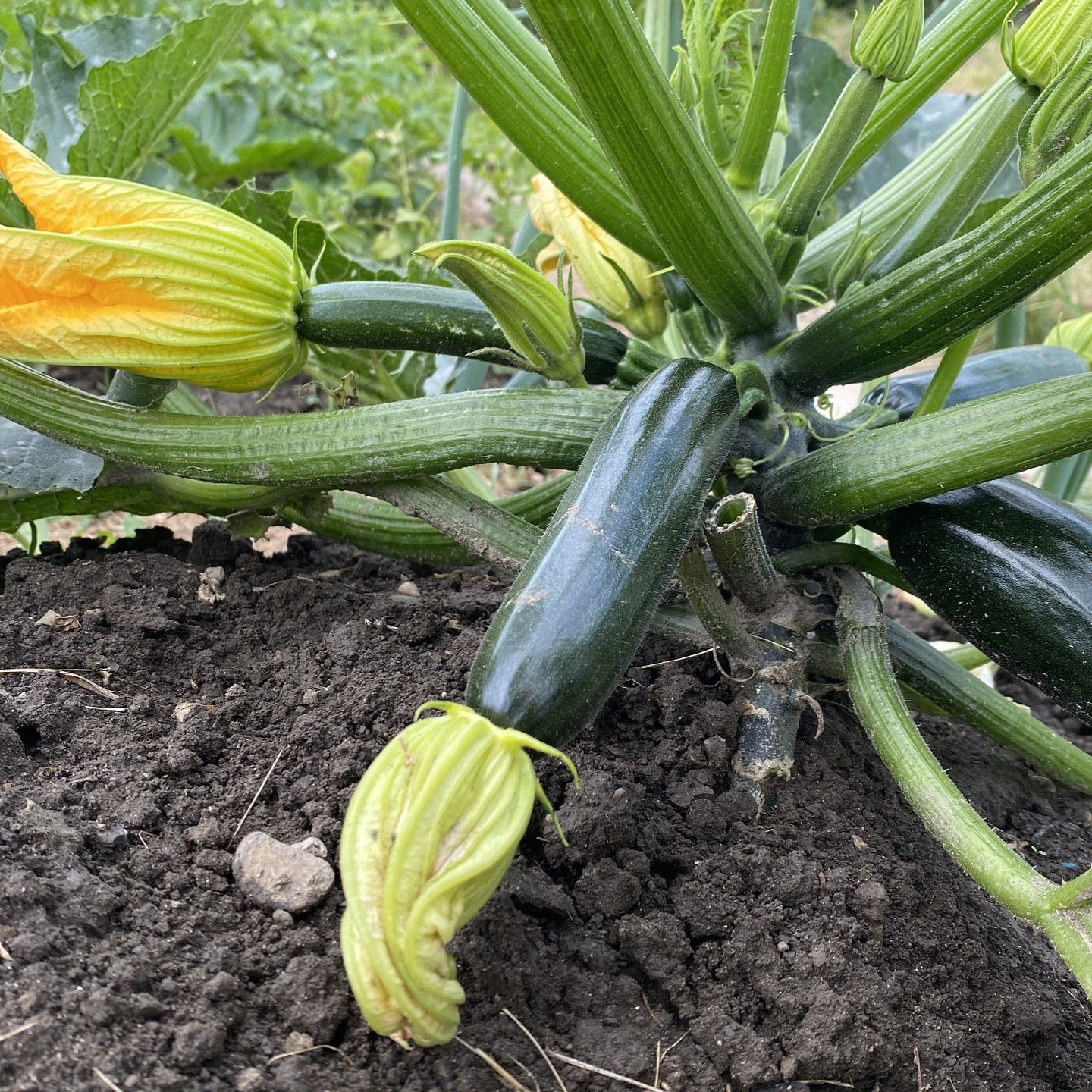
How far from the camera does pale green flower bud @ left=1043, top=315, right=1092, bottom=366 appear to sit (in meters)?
2.02

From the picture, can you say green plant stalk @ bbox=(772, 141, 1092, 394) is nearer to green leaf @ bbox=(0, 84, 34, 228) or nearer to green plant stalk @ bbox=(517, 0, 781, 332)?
green plant stalk @ bbox=(517, 0, 781, 332)

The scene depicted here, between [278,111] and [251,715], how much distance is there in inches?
130

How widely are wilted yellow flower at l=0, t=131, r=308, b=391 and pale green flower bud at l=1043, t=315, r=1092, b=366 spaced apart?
4.70ft

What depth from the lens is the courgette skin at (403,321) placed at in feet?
4.71

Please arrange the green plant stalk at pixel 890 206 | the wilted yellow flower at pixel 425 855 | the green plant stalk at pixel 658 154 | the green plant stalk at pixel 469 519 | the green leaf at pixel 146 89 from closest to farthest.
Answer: the wilted yellow flower at pixel 425 855 → the green plant stalk at pixel 658 154 → the green plant stalk at pixel 469 519 → the green plant stalk at pixel 890 206 → the green leaf at pixel 146 89

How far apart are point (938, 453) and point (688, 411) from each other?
0.88 ft

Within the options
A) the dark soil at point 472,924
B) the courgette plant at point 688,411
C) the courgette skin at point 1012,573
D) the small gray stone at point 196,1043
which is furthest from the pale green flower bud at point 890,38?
the small gray stone at point 196,1043

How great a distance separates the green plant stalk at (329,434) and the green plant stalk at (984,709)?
0.54 metres

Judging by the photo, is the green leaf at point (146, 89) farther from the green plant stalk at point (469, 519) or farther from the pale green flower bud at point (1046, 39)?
the pale green flower bud at point (1046, 39)

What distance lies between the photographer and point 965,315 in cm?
128

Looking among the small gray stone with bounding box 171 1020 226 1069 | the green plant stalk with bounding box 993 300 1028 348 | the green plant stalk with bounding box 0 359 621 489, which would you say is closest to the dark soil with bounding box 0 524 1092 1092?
the small gray stone with bounding box 171 1020 226 1069

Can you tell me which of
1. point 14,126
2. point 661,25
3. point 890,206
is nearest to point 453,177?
point 661,25

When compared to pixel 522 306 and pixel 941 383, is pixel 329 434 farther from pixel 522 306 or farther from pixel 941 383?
pixel 941 383

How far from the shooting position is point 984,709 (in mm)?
1502
